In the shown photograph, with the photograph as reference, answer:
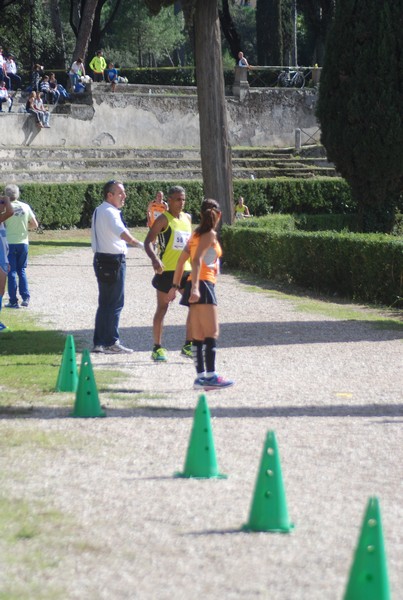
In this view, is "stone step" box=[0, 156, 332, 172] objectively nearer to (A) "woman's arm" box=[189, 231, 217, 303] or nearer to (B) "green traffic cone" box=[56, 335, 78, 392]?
(A) "woman's arm" box=[189, 231, 217, 303]

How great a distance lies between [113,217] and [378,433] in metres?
4.55

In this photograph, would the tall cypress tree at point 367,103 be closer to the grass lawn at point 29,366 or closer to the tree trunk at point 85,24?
the grass lawn at point 29,366

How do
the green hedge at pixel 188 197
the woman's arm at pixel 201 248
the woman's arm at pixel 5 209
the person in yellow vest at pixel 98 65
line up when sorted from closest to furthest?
the woman's arm at pixel 201 248 → the woman's arm at pixel 5 209 → the green hedge at pixel 188 197 → the person in yellow vest at pixel 98 65

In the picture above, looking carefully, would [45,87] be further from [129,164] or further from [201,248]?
[201,248]

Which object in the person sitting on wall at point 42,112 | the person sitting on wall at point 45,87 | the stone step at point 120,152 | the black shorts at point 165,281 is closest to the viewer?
the black shorts at point 165,281

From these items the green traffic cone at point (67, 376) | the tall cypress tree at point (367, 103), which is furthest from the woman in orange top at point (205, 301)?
the tall cypress tree at point (367, 103)

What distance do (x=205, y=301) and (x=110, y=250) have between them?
218 cm

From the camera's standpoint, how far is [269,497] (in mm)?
5840

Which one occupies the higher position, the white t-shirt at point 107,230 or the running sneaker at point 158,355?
the white t-shirt at point 107,230

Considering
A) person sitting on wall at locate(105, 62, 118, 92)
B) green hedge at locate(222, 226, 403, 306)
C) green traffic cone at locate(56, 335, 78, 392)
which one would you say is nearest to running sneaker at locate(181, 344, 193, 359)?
green traffic cone at locate(56, 335, 78, 392)

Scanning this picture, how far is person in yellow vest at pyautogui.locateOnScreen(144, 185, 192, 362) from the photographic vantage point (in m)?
11.9

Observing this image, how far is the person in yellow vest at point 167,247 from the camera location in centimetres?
1190

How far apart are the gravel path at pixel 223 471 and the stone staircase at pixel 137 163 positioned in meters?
22.9

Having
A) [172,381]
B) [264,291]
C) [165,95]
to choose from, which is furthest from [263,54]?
[172,381]
